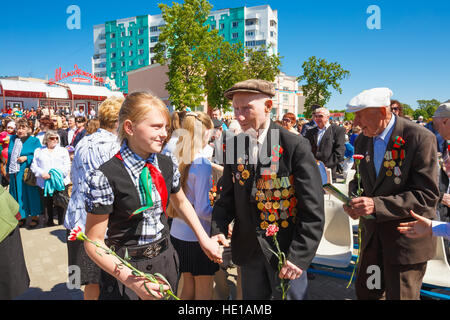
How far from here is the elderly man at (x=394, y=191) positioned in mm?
2176

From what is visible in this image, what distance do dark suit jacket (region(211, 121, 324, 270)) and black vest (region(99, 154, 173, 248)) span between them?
2.18 feet

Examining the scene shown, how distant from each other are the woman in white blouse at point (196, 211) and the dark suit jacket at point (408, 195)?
4.54 feet

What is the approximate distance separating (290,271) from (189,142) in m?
1.46

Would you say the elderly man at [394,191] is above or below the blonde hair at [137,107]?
below

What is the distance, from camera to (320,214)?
1891 millimetres

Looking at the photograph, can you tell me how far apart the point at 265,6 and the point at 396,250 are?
75089 mm

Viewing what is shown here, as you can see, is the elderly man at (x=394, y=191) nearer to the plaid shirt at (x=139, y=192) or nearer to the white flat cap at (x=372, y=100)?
the white flat cap at (x=372, y=100)

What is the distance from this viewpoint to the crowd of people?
1716 millimetres

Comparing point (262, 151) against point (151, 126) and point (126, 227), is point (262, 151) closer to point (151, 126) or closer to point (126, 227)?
point (151, 126)

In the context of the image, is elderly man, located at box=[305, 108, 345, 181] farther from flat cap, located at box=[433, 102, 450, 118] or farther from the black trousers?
the black trousers

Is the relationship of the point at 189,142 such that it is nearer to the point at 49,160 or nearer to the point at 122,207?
the point at 122,207

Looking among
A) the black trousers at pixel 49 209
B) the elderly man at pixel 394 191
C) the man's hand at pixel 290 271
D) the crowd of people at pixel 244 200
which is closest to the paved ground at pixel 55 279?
the black trousers at pixel 49 209

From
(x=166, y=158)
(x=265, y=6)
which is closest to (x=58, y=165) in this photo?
(x=166, y=158)

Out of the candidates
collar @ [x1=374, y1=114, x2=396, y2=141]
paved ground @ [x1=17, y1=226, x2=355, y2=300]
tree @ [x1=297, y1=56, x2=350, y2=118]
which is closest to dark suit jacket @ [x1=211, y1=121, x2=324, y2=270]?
collar @ [x1=374, y1=114, x2=396, y2=141]
